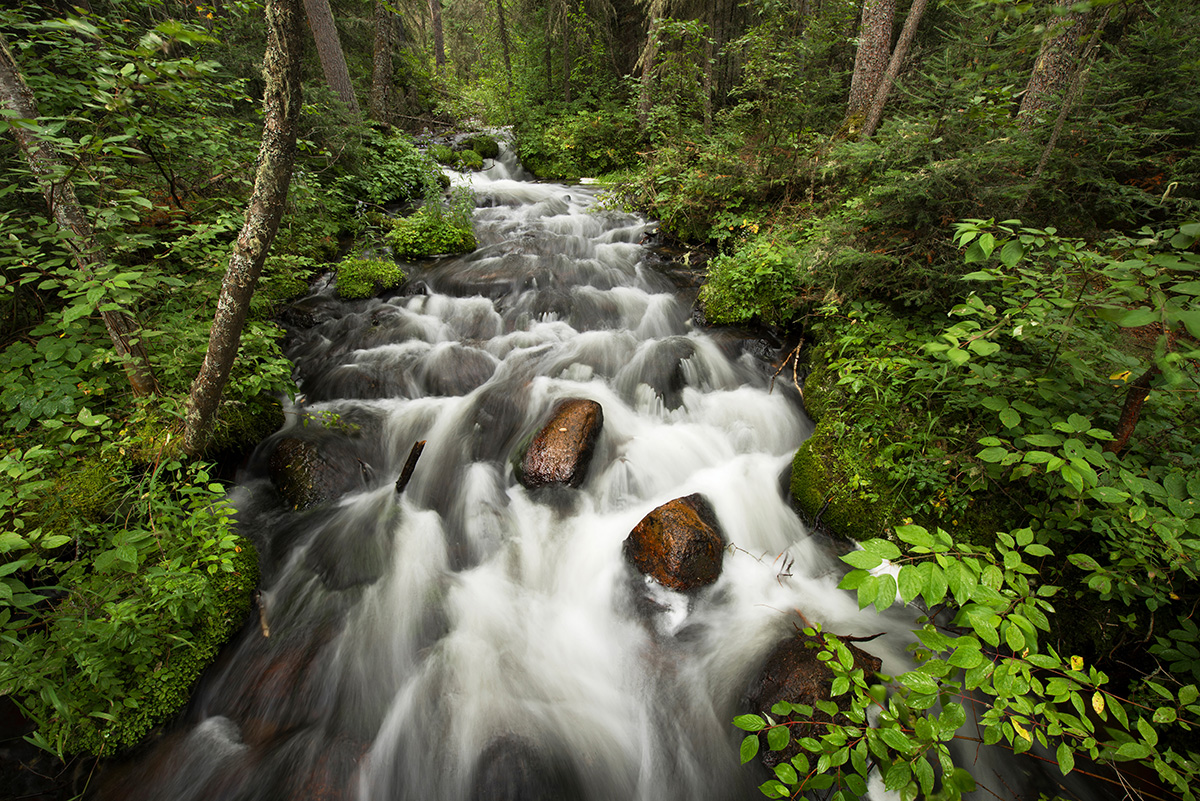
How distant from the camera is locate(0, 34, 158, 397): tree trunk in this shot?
274 centimetres

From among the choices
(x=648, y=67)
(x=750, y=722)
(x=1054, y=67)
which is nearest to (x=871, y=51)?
(x=1054, y=67)

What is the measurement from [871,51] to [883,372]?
22.5ft

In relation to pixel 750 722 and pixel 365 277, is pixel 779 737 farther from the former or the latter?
pixel 365 277

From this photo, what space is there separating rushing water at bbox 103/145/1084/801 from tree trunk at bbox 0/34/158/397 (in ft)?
5.23

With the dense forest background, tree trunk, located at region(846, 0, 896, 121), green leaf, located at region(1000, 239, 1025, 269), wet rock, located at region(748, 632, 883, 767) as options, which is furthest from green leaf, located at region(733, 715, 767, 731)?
tree trunk, located at region(846, 0, 896, 121)

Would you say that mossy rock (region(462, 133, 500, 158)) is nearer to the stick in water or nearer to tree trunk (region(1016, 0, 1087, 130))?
the stick in water

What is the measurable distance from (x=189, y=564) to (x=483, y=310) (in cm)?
492

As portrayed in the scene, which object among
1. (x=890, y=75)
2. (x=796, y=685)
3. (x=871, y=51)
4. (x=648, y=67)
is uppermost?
(x=648, y=67)

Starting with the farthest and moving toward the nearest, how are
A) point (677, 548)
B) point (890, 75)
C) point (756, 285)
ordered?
point (890, 75), point (756, 285), point (677, 548)

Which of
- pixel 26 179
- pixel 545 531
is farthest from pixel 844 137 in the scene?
pixel 26 179

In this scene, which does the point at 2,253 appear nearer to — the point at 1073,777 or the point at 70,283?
the point at 70,283

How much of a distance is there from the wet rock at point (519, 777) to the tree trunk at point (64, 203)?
3705mm

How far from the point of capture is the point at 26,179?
393 cm

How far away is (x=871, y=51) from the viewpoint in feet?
25.5
